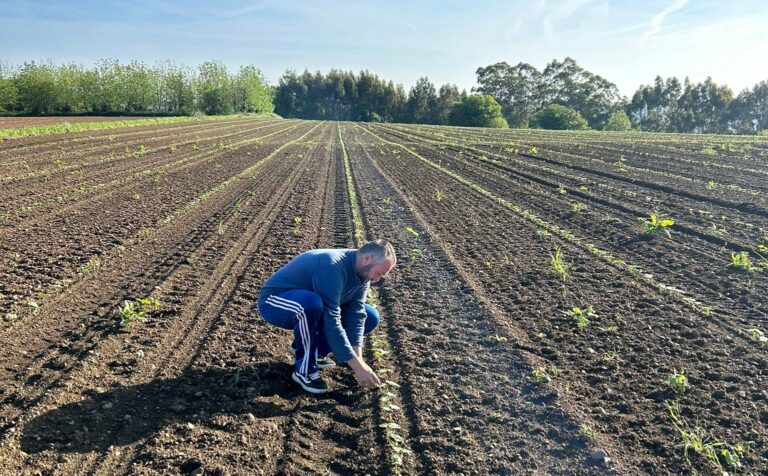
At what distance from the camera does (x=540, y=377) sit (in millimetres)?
4426

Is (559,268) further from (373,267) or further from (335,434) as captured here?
(335,434)

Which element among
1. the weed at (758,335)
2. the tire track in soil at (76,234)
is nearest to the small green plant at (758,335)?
the weed at (758,335)

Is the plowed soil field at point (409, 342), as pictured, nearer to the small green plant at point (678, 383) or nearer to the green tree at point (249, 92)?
the small green plant at point (678, 383)

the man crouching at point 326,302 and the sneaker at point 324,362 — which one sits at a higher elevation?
the man crouching at point 326,302

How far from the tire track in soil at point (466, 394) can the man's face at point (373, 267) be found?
109cm

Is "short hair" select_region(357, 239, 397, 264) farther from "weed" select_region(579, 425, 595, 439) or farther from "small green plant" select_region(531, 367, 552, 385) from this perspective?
"weed" select_region(579, 425, 595, 439)

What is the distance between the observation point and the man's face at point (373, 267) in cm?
381

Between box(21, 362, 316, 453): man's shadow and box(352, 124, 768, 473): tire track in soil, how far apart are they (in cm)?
245

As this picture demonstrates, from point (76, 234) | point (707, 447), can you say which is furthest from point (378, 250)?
point (76, 234)

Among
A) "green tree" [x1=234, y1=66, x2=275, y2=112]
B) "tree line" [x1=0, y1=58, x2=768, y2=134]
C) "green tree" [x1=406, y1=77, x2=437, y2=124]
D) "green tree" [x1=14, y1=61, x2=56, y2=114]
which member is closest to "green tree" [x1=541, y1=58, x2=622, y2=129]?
"tree line" [x1=0, y1=58, x2=768, y2=134]

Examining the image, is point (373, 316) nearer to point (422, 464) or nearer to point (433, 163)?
point (422, 464)

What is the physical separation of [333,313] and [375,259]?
0.53 meters

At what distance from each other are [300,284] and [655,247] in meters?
6.51

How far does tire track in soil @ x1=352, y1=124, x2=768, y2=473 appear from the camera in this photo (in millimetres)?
3723
